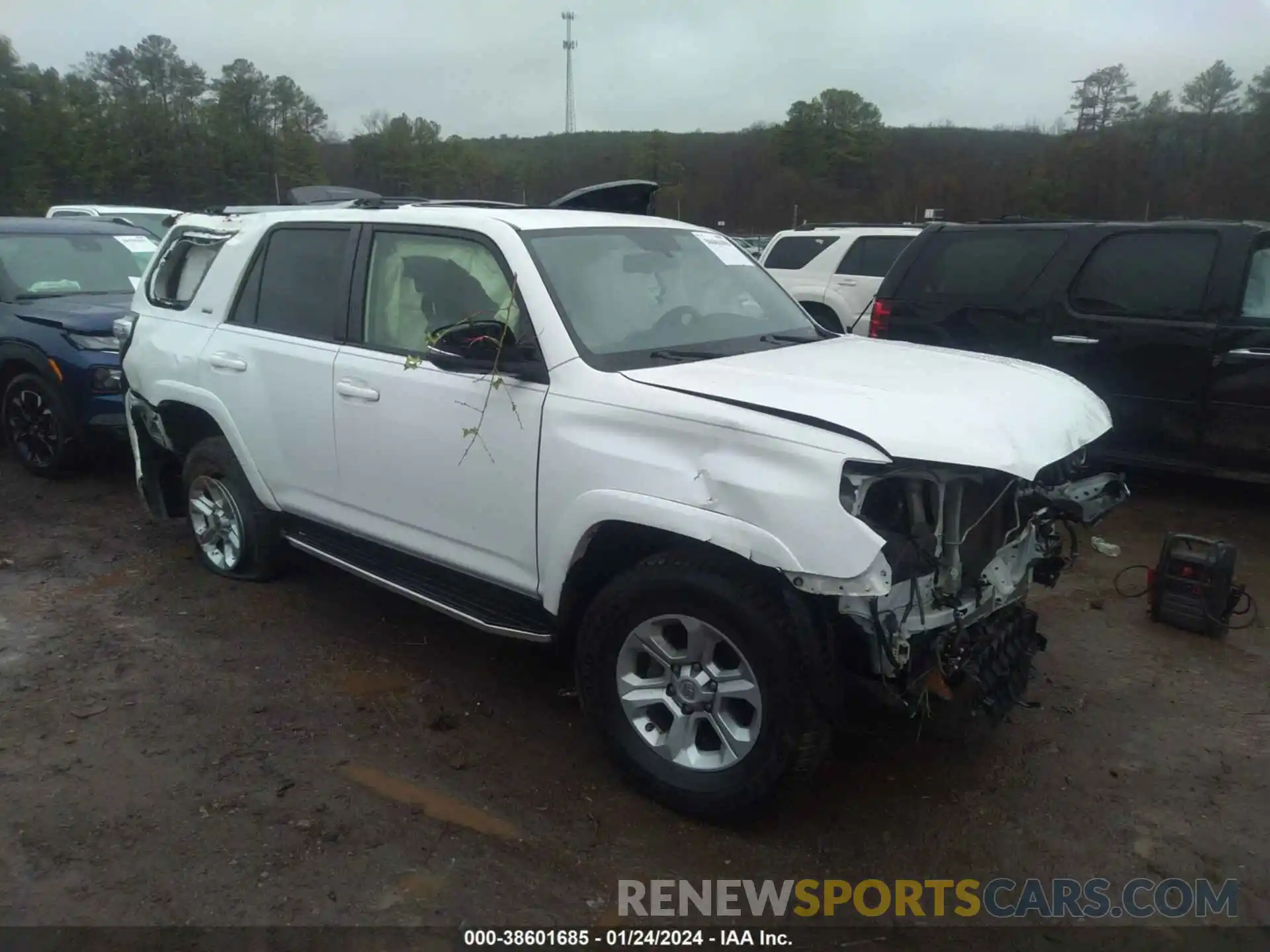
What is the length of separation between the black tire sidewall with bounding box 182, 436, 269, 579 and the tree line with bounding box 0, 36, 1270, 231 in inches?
970

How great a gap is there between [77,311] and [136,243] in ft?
5.57

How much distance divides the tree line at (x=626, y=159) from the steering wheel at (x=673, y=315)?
2611 centimetres

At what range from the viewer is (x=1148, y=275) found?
6.36 m

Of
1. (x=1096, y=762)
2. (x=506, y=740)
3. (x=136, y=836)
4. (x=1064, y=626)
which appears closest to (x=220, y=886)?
(x=136, y=836)

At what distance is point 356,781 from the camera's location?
3.45 meters

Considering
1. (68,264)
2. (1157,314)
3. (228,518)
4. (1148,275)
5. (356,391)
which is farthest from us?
(68,264)

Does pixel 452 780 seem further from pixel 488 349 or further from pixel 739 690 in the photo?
pixel 488 349

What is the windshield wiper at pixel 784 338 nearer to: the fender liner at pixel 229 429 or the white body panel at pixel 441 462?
the white body panel at pixel 441 462

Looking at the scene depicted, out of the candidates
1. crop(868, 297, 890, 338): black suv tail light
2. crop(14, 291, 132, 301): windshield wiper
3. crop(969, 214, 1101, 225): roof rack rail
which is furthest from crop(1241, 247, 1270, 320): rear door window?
crop(14, 291, 132, 301): windshield wiper

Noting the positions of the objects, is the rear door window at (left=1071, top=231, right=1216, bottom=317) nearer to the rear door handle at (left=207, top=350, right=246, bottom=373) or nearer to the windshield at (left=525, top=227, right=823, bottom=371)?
the windshield at (left=525, top=227, right=823, bottom=371)

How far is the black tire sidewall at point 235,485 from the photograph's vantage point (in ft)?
16.1

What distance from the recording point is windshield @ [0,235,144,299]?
25.0 ft

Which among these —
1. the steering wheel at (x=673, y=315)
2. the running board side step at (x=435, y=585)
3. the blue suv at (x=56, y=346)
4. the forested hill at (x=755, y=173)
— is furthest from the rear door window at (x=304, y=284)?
the forested hill at (x=755, y=173)

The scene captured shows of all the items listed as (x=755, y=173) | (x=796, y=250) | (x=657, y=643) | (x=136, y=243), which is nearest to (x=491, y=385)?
(x=657, y=643)
